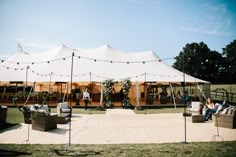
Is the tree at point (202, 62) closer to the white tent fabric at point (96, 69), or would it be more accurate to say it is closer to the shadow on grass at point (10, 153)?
the white tent fabric at point (96, 69)

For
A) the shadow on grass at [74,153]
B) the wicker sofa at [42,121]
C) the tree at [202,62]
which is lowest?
the shadow on grass at [74,153]

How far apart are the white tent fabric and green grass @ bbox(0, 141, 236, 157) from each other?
10456 mm

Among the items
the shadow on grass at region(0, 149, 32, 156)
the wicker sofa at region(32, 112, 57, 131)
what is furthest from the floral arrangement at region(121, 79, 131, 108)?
the shadow on grass at region(0, 149, 32, 156)

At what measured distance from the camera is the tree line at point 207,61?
5541 cm

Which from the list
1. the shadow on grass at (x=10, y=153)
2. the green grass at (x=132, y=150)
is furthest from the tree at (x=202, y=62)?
the shadow on grass at (x=10, y=153)

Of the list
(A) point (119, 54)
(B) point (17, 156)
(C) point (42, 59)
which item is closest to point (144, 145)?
(B) point (17, 156)

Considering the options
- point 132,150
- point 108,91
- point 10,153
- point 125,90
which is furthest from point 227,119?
point 108,91

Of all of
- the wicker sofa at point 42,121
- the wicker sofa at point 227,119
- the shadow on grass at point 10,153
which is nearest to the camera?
the shadow on grass at point 10,153

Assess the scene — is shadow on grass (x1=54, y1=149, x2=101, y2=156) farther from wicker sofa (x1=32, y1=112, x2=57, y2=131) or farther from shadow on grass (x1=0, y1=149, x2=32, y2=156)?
wicker sofa (x1=32, y1=112, x2=57, y2=131)

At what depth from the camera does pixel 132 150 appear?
4.70 metres

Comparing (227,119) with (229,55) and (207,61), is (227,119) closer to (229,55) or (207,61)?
(207,61)

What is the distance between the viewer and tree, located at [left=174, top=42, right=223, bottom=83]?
182 feet

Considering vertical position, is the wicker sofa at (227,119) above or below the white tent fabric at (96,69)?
below

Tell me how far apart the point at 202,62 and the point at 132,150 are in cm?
5860
